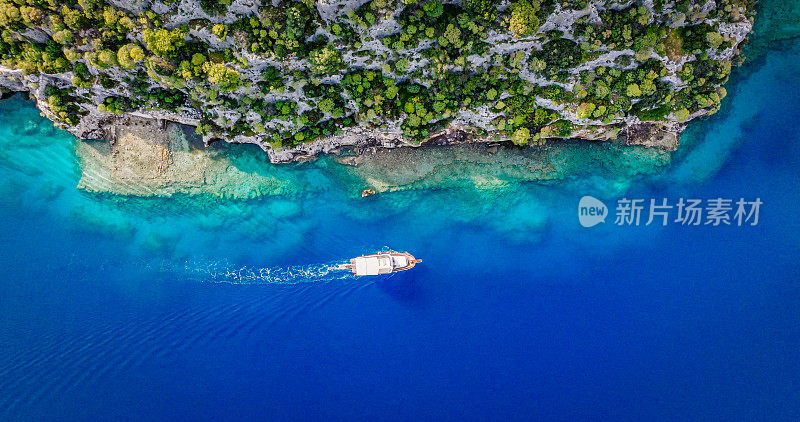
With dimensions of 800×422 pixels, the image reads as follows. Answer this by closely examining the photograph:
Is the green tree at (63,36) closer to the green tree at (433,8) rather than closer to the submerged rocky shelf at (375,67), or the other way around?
the submerged rocky shelf at (375,67)

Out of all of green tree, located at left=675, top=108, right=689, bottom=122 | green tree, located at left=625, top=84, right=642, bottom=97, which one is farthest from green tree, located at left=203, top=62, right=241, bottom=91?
green tree, located at left=675, top=108, right=689, bottom=122

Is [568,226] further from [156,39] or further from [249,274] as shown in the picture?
[156,39]

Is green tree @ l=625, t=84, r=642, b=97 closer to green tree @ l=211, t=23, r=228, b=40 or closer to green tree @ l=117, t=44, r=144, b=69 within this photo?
green tree @ l=211, t=23, r=228, b=40

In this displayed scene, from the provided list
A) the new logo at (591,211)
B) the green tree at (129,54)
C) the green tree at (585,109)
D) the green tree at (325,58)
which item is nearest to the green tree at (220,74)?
the green tree at (129,54)

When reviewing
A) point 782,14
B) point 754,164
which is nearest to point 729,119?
point 754,164

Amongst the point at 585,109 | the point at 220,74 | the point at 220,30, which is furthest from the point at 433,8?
the point at 220,74

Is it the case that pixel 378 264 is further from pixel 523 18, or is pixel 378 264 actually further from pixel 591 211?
pixel 523 18
